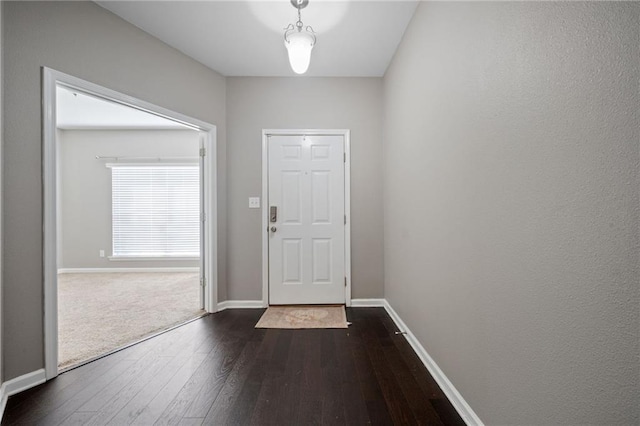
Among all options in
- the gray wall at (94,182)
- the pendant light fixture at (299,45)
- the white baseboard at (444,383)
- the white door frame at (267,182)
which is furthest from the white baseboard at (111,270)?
the pendant light fixture at (299,45)

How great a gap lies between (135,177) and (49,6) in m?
3.71

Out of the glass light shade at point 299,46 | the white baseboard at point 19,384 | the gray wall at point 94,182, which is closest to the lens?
the white baseboard at point 19,384

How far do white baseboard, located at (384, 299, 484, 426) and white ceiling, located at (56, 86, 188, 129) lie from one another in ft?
13.1

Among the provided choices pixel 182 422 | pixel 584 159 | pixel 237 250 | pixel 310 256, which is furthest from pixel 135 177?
pixel 584 159

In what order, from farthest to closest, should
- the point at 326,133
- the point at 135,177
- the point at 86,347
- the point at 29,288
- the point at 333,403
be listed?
the point at 135,177 → the point at 326,133 → the point at 86,347 → the point at 29,288 → the point at 333,403

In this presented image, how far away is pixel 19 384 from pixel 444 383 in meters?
2.55

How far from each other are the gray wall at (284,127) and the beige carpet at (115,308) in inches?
31.3

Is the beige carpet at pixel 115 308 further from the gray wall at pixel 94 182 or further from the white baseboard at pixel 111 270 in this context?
the gray wall at pixel 94 182

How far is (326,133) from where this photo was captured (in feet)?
10.7

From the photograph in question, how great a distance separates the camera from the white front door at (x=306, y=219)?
129 inches

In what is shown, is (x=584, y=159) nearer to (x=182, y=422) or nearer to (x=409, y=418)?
(x=409, y=418)

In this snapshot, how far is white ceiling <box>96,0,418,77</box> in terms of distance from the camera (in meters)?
→ 2.13

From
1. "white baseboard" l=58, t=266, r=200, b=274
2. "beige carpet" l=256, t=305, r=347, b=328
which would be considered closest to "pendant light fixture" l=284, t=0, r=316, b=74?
"beige carpet" l=256, t=305, r=347, b=328

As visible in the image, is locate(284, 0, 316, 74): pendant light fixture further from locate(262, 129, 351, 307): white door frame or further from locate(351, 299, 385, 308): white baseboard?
locate(351, 299, 385, 308): white baseboard
